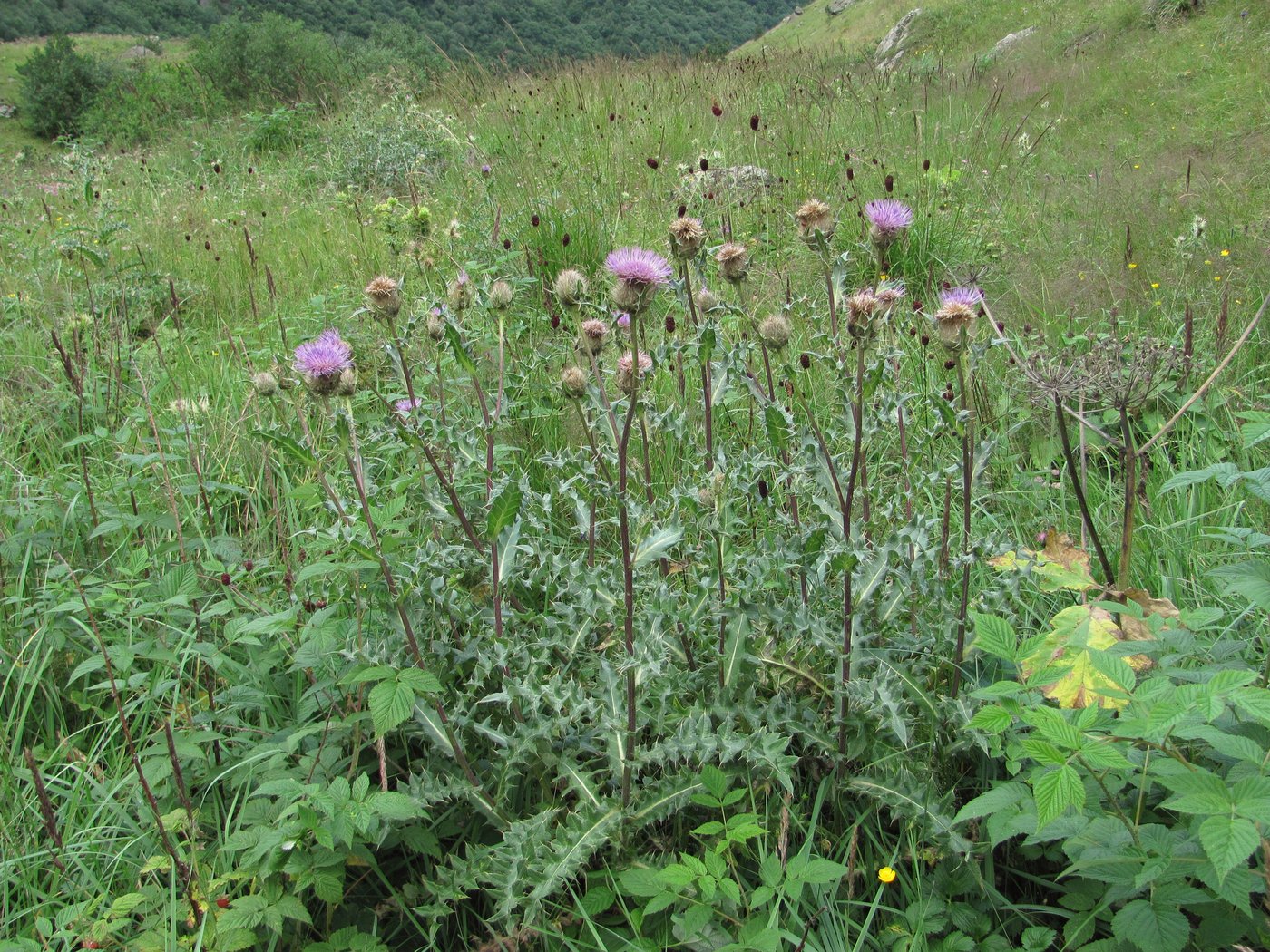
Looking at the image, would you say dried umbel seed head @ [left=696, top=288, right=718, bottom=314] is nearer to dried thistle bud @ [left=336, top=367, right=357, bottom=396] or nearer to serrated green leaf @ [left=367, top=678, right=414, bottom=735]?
dried thistle bud @ [left=336, top=367, right=357, bottom=396]

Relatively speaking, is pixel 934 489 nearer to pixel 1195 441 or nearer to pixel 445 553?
pixel 1195 441

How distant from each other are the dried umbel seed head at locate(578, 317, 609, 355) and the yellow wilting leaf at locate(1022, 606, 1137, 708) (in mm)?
922

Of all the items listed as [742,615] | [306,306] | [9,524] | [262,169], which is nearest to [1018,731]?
[742,615]

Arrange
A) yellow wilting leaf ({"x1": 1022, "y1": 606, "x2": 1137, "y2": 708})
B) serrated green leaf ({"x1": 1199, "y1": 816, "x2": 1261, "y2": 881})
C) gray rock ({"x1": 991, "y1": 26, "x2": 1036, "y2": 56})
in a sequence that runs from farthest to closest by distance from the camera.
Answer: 1. gray rock ({"x1": 991, "y1": 26, "x2": 1036, "y2": 56})
2. yellow wilting leaf ({"x1": 1022, "y1": 606, "x2": 1137, "y2": 708})
3. serrated green leaf ({"x1": 1199, "y1": 816, "x2": 1261, "y2": 881})

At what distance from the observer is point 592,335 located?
5.15 feet

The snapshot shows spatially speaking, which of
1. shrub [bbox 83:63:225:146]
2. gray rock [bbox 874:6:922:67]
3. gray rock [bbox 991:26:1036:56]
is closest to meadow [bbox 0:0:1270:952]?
shrub [bbox 83:63:225:146]

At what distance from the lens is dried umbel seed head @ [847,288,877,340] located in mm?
1285

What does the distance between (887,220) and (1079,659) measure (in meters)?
0.81

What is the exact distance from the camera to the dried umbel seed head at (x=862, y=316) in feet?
4.22

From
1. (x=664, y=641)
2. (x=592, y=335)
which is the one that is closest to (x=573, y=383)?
(x=592, y=335)

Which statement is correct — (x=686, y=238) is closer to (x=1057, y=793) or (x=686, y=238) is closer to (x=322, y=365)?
(x=322, y=365)

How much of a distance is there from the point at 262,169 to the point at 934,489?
715cm

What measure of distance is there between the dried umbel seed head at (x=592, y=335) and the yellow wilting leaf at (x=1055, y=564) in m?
0.89

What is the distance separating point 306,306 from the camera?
3.63 m
